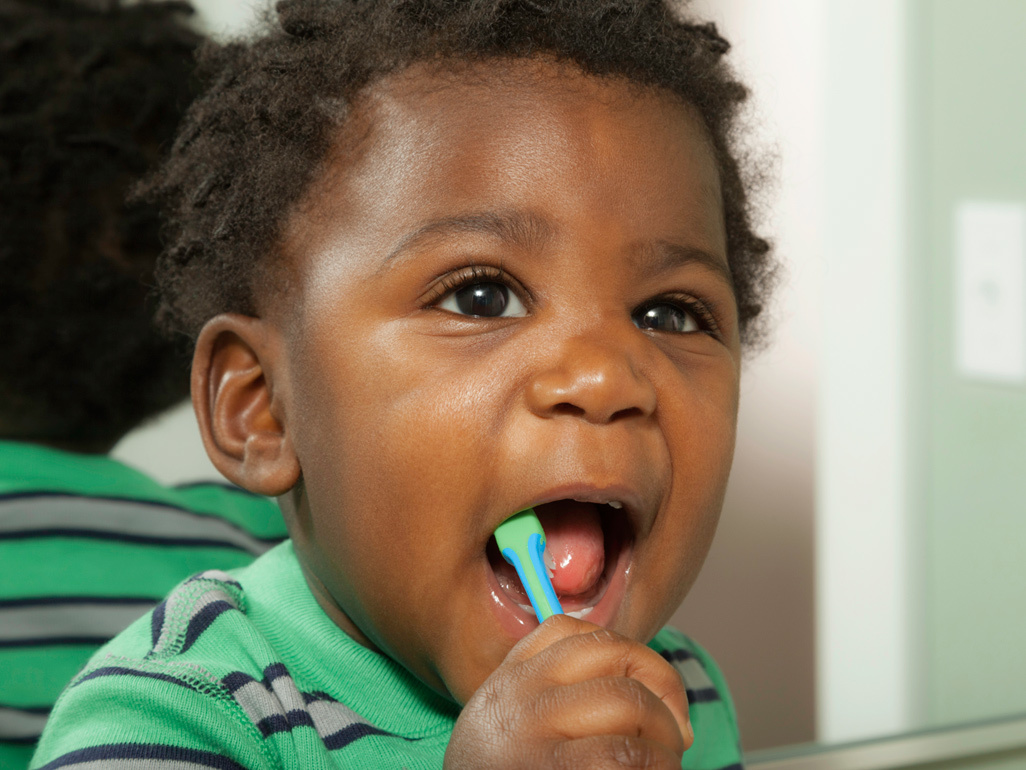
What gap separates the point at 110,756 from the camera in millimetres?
529

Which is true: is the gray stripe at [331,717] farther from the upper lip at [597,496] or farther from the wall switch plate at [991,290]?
the wall switch plate at [991,290]

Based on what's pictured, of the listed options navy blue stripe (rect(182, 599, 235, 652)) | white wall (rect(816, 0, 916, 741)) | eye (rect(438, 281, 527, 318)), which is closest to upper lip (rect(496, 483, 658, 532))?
eye (rect(438, 281, 527, 318))

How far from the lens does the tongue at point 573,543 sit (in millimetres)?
560

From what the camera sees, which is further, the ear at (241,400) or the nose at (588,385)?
the ear at (241,400)

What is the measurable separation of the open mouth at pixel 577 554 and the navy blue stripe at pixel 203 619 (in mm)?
184

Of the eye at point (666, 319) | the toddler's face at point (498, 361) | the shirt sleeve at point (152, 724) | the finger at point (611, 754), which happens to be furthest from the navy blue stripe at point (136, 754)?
the eye at point (666, 319)

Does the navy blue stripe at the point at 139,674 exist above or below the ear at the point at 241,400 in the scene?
below

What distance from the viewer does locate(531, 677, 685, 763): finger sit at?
43cm

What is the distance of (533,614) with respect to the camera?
55 centimetres

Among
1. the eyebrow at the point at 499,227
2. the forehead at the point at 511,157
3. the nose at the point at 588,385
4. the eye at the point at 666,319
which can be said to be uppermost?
the forehead at the point at 511,157

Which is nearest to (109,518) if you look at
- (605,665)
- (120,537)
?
(120,537)

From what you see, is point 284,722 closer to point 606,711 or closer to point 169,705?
point 169,705

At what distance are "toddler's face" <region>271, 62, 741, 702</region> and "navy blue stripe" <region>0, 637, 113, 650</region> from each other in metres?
0.39

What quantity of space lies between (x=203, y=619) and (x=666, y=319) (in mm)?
326
